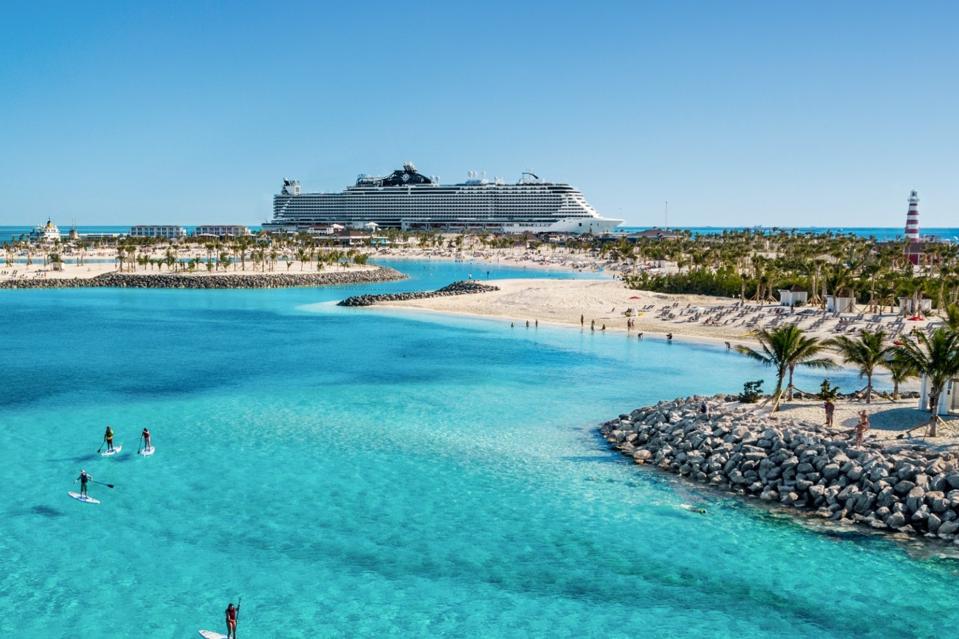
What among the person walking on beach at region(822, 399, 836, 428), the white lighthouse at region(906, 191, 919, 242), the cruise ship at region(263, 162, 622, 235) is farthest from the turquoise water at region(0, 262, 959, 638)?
the cruise ship at region(263, 162, 622, 235)

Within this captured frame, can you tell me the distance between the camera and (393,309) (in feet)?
204

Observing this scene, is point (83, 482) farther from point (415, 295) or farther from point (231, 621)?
point (415, 295)

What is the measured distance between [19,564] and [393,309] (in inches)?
1846

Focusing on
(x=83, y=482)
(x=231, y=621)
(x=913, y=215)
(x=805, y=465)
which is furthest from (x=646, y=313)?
(x=913, y=215)

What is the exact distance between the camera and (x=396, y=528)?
1791cm

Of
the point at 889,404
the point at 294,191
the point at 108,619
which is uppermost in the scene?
the point at 294,191

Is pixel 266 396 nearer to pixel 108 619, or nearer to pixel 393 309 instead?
pixel 108 619

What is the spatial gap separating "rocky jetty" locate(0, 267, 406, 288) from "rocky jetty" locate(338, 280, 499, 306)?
21.2 meters

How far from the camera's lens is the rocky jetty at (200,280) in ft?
281

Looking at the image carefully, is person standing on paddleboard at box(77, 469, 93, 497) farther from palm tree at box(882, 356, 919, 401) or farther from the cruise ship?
the cruise ship

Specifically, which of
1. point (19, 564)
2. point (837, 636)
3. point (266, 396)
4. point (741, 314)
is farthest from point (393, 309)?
point (837, 636)

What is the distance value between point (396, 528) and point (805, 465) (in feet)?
33.8

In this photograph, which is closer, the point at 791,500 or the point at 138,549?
the point at 138,549

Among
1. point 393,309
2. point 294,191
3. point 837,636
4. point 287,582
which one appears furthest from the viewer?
point 294,191
